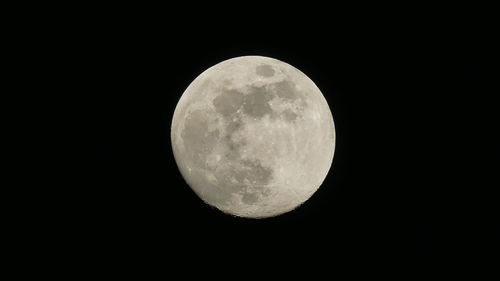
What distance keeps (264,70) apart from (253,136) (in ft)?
2.55

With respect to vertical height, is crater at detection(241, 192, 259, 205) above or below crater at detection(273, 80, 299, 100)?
below

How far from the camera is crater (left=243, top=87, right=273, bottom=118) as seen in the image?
12.9 feet

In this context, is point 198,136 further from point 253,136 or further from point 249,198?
point 249,198

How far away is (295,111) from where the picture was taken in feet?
13.3

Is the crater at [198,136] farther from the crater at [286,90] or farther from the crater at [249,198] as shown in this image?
the crater at [286,90]

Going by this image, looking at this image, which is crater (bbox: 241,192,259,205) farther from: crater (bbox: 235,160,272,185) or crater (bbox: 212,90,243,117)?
crater (bbox: 212,90,243,117)

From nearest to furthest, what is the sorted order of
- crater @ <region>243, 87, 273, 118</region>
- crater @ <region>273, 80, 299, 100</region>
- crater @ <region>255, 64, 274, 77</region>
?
crater @ <region>243, 87, 273, 118</region> → crater @ <region>273, 80, 299, 100</region> → crater @ <region>255, 64, 274, 77</region>

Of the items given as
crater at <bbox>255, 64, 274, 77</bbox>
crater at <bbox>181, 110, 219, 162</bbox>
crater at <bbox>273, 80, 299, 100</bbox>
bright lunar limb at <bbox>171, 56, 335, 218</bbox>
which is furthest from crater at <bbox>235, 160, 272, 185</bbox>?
crater at <bbox>255, 64, 274, 77</bbox>

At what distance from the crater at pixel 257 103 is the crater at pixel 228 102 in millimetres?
69

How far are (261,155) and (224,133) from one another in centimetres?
42

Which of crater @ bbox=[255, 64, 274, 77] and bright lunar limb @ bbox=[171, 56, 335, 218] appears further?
crater @ bbox=[255, 64, 274, 77]

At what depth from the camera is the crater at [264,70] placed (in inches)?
165

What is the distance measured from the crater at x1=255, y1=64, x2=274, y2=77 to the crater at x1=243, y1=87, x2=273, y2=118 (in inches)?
9.8

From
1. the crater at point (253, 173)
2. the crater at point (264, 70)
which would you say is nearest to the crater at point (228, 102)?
the crater at point (264, 70)
